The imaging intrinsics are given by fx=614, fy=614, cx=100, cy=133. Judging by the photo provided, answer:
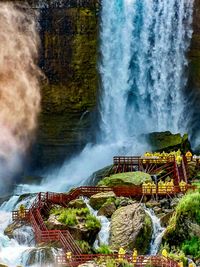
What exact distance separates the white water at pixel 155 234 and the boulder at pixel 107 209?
1835 mm

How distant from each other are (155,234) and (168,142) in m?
16.0

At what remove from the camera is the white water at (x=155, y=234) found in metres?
27.8

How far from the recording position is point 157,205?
31.4 m

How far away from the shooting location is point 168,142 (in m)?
44.0

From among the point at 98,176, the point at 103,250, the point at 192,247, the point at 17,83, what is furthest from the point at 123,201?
the point at 17,83

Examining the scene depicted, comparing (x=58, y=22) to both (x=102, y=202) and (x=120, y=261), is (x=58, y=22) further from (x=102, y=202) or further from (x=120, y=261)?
(x=120, y=261)

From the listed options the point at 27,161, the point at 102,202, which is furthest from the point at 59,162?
the point at 102,202

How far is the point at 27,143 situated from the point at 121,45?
1105 centimetres

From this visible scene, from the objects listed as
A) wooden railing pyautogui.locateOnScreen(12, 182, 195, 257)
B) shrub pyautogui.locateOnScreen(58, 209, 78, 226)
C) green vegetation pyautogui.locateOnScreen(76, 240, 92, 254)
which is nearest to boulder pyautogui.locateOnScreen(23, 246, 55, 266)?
wooden railing pyautogui.locateOnScreen(12, 182, 195, 257)

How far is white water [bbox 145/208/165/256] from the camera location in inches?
1096

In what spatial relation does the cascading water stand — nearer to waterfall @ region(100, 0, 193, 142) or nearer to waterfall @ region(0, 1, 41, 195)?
waterfall @ region(100, 0, 193, 142)

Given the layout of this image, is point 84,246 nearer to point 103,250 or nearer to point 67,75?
point 103,250

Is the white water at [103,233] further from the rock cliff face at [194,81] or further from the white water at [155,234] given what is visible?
the rock cliff face at [194,81]

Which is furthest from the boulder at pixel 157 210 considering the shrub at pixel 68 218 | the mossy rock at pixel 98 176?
the mossy rock at pixel 98 176
